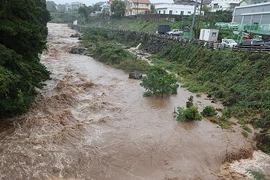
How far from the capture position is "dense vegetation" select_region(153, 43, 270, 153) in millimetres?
14680

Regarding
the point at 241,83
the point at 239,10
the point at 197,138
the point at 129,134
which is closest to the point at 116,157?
the point at 129,134

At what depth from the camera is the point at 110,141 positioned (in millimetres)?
11711

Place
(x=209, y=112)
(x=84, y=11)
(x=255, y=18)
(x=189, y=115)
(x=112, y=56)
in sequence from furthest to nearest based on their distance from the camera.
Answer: (x=84, y=11) < (x=255, y=18) < (x=112, y=56) < (x=209, y=112) < (x=189, y=115)

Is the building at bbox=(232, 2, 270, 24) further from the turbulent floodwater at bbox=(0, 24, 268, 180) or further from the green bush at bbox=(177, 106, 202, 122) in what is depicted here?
the green bush at bbox=(177, 106, 202, 122)

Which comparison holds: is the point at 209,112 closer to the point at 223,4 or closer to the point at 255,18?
the point at 255,18

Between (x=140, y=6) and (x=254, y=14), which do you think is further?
(x=140, y=6)

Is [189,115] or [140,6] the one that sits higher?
[140,6]

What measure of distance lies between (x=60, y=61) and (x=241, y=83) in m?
21.3

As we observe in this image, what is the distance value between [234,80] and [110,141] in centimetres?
1234

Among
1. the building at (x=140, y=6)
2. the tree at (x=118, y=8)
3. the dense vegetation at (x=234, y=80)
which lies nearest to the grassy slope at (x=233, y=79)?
the dense vegetation at (x=234, y=80)

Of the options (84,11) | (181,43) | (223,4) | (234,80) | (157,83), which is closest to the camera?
(157,83)

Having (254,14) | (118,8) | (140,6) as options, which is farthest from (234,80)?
(140,6)

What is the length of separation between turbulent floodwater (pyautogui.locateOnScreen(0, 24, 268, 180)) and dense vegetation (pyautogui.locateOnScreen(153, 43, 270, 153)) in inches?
58.5

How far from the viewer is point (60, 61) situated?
99.2 ft
